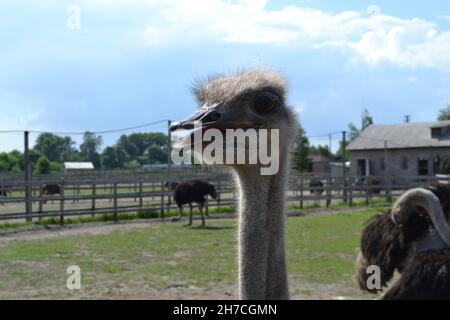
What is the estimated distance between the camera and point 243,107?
231cm

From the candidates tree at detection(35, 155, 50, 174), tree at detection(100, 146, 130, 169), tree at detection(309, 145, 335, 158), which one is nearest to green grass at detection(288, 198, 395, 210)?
tree at detection(100, 146, 130, 169)

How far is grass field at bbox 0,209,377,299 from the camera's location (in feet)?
19.2

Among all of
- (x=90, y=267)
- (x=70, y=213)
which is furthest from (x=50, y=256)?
(x=70, y=213)

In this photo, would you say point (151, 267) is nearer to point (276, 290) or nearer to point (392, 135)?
point (276, 290)

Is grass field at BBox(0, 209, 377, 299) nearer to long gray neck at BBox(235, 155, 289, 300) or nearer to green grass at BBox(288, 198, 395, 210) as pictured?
long gray neck at BBox(235, 155, 289, 300)

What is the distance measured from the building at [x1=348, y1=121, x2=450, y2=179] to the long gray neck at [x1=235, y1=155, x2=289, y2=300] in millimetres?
26431

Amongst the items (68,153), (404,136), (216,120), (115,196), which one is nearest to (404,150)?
(404,136)

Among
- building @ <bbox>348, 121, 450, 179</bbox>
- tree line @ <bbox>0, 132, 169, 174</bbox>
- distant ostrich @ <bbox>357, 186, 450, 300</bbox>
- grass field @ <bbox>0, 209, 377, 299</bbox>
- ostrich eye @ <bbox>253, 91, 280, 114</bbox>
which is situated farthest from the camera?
building @ <bbox>348, 121, 450, 179</bbox>

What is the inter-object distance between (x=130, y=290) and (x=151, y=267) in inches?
48.9

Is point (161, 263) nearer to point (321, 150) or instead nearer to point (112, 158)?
point (112, 158)

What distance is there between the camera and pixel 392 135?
32938mm

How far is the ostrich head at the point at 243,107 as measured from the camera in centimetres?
221

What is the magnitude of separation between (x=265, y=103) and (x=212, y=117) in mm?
260

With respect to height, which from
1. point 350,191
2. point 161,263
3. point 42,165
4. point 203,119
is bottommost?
point 161,263
